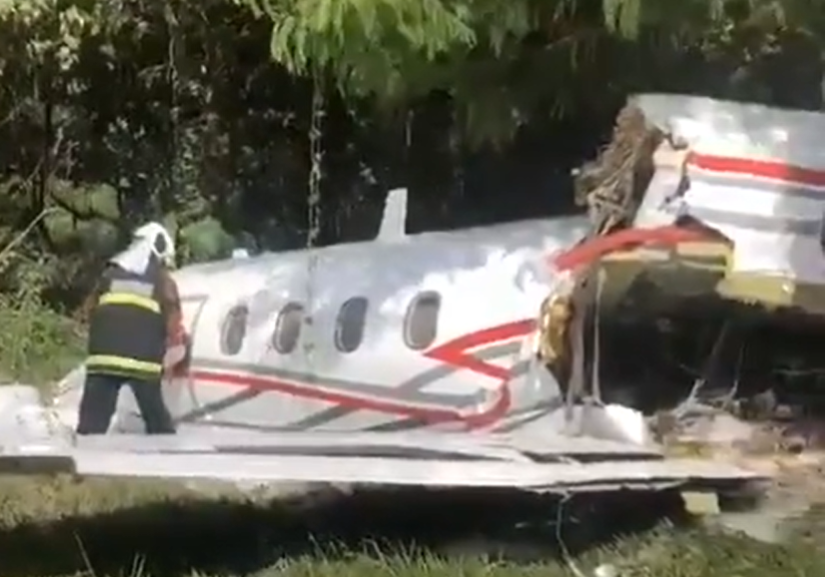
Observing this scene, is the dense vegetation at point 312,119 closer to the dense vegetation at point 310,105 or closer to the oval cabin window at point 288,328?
the dense vegetation at point 310,105

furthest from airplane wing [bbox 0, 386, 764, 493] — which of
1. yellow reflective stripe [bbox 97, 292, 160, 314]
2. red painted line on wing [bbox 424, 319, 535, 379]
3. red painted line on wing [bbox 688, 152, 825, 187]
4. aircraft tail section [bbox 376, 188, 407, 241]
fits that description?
red painted line on wing [bbox 688, 152, 825, 187]

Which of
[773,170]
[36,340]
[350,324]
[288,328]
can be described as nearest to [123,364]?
[36,340]

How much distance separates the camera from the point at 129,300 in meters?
3.17

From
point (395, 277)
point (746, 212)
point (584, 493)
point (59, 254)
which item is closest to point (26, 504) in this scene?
point (59, 254)

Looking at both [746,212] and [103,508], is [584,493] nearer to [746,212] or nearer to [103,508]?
[746,212]

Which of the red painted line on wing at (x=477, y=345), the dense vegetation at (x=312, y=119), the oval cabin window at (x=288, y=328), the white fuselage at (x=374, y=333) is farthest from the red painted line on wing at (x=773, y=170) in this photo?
the oval cabin window at (x=288, y=328)

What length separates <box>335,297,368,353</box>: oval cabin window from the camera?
10.1 ft

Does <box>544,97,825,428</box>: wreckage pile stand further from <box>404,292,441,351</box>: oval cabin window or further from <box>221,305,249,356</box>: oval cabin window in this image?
<box>221,305,249,356</box>: oval cabin window

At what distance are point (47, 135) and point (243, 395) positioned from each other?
0.57 m

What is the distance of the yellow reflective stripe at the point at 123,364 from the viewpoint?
Result: 3.14 m

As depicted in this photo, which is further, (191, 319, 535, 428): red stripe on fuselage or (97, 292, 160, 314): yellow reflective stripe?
(97, 292, 160, 314): yellow reflective stripe

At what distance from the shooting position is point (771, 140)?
2.85 m

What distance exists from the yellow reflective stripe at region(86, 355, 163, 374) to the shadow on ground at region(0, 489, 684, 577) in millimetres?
239

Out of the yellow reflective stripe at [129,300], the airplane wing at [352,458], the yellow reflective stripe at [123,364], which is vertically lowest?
the airplane wing at [352,458]
